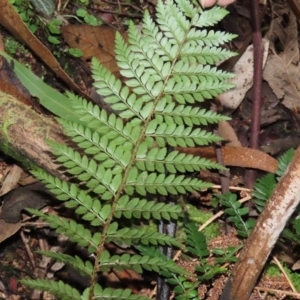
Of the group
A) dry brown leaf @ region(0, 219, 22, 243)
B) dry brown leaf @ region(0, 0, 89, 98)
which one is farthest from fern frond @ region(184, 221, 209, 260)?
dry brown leaf @ region(0, 0, 89, 98)

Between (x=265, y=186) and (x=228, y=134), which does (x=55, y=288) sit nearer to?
(x=265, y=186)

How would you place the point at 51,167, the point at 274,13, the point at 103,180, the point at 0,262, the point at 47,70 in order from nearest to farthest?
the point at 103,180 < the point at 51,167 < the point at 0,262 < the point at 47,70 < the point at 274,13

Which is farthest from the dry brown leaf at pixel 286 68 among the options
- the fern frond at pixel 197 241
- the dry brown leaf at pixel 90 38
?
the fern frond at pixel 197 241

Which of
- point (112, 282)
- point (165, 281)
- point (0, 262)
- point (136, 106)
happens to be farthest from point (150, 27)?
point (0, 262)

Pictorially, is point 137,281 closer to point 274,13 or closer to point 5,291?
point 5,291

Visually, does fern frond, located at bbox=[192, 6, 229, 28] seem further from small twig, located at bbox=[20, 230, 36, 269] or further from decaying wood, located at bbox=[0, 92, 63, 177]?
small twig, located at bbox=[20, 230, 36, 269]

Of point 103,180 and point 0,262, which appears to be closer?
point 103,180

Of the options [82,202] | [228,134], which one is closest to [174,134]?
[82,202]
